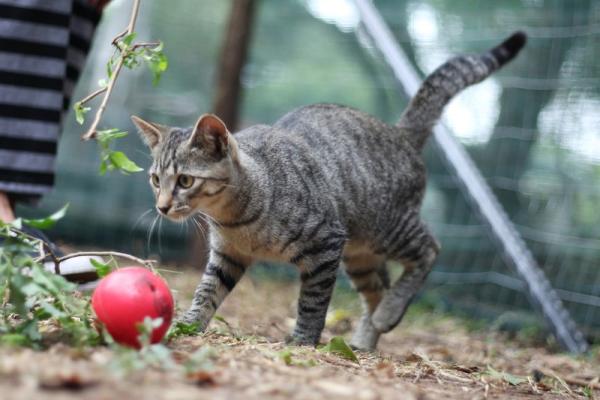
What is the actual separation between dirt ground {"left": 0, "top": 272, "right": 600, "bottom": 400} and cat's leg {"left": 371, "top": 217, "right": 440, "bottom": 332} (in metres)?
0.22

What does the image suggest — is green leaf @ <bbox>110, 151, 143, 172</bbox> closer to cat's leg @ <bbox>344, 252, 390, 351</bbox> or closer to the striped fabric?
the striped fabric

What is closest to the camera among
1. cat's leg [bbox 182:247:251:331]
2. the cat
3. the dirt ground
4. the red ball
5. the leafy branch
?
the dirt ground

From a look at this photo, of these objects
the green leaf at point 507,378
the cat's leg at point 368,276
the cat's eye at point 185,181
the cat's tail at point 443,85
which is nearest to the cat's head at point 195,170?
the cat's eye at point 185,181

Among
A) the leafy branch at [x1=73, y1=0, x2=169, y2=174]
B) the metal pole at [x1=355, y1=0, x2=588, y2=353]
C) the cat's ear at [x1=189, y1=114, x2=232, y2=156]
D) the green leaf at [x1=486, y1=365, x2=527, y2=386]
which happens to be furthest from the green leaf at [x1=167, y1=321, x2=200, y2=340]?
the metal pole at [x1=355, y1=0, x2=588, y2=353]

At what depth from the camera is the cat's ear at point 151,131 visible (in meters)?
3.26

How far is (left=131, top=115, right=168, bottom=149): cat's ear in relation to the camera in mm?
3264

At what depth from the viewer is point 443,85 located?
425 centimetres

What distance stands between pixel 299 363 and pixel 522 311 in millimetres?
3087

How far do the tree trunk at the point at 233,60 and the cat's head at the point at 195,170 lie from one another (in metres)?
3.13

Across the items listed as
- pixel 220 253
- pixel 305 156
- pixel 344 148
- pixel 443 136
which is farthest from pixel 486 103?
pixel 220 253

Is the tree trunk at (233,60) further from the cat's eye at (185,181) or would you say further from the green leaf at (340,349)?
the green leaf at (340,349)

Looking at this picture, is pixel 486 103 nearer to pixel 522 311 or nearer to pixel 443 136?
pixel 443 136

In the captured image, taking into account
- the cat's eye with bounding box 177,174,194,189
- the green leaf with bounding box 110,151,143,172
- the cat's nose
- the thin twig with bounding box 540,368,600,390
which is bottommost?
the thin twig with bounding box 540,368,600,390

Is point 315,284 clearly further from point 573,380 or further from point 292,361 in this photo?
point 573,380
